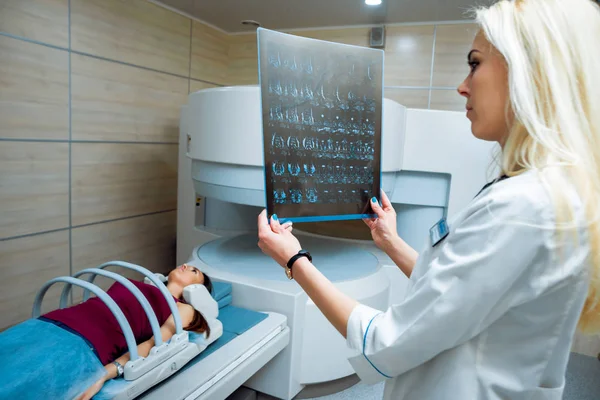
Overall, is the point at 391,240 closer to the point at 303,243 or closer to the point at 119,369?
the point at 119,369

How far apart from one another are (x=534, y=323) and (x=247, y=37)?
10.2 ft

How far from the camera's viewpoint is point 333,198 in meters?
1.20

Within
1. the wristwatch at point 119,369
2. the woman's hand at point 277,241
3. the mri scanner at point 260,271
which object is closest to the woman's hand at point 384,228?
the woman's hand at point 277,241

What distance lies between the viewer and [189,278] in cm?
179

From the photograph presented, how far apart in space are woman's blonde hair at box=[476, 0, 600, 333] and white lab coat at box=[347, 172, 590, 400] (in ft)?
0.08

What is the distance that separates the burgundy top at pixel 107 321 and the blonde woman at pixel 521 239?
2.94 ft

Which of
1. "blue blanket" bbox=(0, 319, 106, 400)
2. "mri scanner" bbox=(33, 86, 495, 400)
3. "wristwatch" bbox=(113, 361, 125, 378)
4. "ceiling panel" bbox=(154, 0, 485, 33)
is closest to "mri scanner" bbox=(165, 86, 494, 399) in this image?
"mri scanner" bbox=(33, 86, 495, 400)

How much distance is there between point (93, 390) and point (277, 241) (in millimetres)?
694

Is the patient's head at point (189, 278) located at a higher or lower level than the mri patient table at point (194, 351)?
higher

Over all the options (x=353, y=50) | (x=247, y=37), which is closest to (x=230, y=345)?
(x=353, y=50)

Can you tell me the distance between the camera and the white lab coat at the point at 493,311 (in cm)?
67

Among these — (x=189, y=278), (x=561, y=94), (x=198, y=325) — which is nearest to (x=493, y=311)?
(x=561, y=94)

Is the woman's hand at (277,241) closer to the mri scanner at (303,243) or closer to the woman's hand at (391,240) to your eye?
the woman's hand at (391,240)

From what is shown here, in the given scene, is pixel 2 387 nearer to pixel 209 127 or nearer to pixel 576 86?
pixel 209 127
